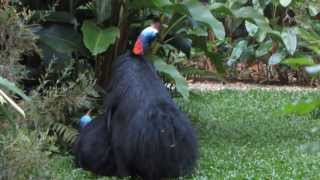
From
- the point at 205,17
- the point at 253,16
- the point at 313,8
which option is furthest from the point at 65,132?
the point at 313,8

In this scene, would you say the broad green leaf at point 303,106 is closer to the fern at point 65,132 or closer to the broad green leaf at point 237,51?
the fern at point 65,132

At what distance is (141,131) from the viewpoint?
3.94 meters

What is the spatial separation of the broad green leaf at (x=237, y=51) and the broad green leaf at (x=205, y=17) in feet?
14.5

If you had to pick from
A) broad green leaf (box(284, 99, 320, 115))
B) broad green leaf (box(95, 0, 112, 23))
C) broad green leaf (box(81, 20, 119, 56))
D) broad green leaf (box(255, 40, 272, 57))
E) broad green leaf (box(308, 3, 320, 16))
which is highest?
broad green leaf (box(284, 99, 320, 115))

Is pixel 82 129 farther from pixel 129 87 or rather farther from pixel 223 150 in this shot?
pixel 223 150

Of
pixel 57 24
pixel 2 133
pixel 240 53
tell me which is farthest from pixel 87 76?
pixel 240 53

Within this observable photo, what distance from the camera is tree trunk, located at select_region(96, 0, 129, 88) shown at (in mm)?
5672

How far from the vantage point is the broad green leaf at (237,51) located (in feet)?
31.3

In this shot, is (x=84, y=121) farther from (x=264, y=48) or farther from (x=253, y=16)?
(x=264, y=48)

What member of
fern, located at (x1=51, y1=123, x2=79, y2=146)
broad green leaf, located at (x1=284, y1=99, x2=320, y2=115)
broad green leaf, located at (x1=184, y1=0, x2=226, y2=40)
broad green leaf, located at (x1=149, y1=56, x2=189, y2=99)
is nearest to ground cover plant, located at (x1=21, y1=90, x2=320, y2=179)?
fern, located at (x1=51, y1=123, x2=79, y2=146)

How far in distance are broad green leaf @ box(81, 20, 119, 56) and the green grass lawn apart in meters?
0.83

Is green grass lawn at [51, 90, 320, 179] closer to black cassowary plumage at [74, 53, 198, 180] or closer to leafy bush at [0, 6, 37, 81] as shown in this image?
black cassowary plumage at [74, 53, 198, 180]

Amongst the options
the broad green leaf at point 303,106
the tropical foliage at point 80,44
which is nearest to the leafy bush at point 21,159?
the tropical foliage at point 80,44

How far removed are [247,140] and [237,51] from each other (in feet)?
13.6
